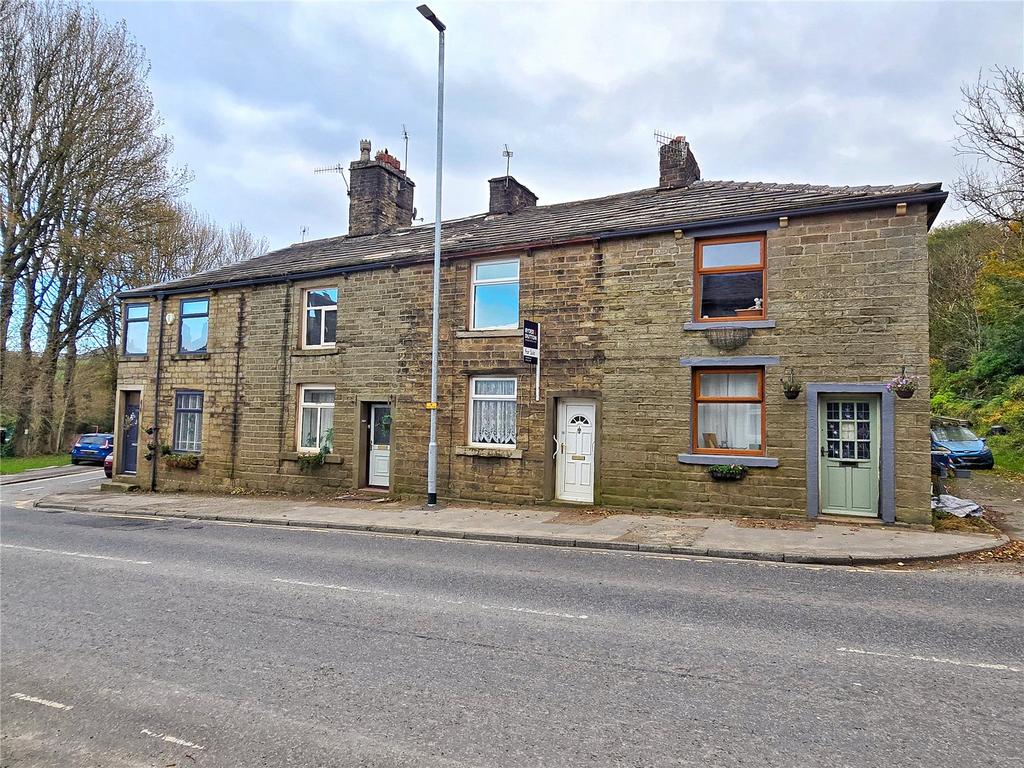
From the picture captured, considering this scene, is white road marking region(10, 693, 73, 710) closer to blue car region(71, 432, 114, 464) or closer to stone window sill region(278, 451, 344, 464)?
stone window sill region(278, 451, 344, 464)

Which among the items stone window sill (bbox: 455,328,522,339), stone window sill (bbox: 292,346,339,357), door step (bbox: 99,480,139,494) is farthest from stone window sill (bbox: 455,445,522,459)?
door step (bbox: 99,480,139,494)

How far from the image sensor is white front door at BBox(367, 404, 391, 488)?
15906mm

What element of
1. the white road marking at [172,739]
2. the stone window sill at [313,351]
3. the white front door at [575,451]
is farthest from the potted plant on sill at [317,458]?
the white road marking at [172,739]

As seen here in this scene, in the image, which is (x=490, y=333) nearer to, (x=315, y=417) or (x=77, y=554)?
(x=315, y=417)

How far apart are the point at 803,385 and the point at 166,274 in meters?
34.0

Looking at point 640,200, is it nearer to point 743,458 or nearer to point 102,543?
point 743,458

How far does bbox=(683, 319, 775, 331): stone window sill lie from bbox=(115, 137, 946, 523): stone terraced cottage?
0.04 m

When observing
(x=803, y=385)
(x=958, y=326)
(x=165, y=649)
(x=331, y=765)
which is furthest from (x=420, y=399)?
(x=958, y=326)

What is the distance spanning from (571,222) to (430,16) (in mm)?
5219

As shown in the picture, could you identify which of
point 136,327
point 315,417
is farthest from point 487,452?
point 136,327

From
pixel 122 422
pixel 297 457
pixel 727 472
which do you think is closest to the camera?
pixel 727 472

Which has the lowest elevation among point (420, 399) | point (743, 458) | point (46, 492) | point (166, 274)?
point (46, 492)

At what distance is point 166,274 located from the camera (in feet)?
114

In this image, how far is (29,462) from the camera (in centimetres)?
3020
